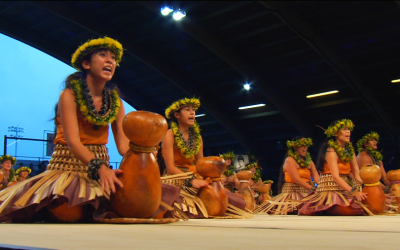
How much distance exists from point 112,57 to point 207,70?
30.4ft

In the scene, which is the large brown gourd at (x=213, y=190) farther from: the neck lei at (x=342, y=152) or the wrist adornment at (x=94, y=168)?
the neck lei at (x=342, y=152)

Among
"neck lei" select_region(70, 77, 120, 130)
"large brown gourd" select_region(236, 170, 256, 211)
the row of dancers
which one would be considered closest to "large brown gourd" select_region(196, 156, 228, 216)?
the row of dancers

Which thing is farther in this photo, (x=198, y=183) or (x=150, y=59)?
(x=150, y=59)

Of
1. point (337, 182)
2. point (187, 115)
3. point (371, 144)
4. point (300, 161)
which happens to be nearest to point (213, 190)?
point (187, 115)

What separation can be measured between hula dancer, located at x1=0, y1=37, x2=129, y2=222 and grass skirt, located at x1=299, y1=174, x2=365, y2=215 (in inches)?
87.2

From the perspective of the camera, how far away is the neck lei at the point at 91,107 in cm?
222

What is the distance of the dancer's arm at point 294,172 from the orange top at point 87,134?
11.0 feet

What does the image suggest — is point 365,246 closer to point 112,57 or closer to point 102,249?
point 102,249

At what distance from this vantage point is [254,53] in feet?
34.1

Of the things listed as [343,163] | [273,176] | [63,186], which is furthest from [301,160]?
[273,176]

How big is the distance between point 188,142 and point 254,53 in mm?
7172

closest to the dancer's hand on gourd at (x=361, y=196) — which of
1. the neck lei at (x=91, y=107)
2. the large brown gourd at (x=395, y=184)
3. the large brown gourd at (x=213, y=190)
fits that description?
the large brown gourd at (x=395, y=184)

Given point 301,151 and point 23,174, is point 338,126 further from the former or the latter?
point 23,174

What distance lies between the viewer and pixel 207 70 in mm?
11570
